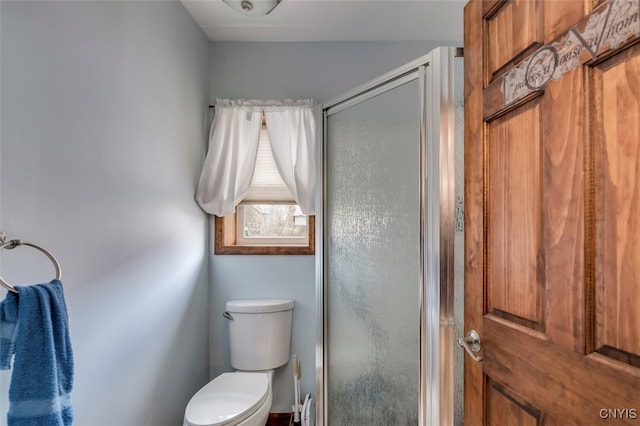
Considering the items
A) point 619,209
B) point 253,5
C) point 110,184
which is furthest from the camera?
point 253,5

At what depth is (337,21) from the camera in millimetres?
1833

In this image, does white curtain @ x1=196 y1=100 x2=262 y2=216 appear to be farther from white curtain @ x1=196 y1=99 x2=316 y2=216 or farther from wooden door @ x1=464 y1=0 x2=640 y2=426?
wooden door @ x1=464 y1=0 x2=640 y2=426

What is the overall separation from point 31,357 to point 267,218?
1.47 m

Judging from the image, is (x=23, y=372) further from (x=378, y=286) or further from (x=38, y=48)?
(x=378, y=286)

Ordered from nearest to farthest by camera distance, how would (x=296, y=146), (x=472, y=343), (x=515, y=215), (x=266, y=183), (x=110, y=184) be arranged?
1. (x=515, y=215)
2. (x=472, y=343)
3. (x=110, y=184)
4. (x=296, y=146)
5. (x=266, y=183)

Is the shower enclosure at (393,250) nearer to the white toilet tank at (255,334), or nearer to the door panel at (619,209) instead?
the white toilet tank at (255,334)

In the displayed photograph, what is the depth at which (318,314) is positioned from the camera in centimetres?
165

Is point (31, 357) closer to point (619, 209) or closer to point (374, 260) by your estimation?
point (374, 260)

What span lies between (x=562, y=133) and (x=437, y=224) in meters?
0.49

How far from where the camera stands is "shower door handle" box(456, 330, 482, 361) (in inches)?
36.0

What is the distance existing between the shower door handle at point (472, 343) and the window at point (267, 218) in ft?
3.99

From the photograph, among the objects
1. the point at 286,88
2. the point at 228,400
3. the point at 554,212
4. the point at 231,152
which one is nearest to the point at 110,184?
the point at 231,152

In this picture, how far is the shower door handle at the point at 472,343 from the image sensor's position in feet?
3.00

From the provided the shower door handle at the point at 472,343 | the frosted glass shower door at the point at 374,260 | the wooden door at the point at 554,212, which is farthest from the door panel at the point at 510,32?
the shower door handle at the point at 472,343
